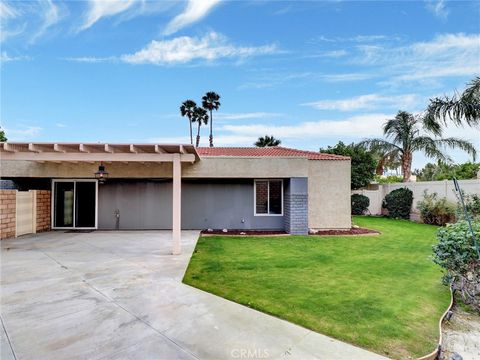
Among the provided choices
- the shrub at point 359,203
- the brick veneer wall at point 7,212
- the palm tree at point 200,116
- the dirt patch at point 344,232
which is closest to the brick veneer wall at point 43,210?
the brick veneer wall at point 7,212

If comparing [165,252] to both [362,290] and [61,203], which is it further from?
[61,203]

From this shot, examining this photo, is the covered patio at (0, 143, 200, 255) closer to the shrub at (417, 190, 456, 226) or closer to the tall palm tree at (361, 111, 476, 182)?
the shrub at (417, 190, 456, 226)

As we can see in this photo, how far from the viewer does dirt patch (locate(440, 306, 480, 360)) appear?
4.15 metres

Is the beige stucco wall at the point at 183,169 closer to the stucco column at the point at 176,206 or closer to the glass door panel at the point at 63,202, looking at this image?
the glass door panel at the point at 63,202

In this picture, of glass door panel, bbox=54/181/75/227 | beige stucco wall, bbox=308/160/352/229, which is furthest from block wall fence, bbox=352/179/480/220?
glass door panel, bbox=54/181/75/227

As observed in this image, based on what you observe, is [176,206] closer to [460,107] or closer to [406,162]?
[460,107]

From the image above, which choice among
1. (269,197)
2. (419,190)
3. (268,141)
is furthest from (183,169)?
(268,141)

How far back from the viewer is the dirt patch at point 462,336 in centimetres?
415

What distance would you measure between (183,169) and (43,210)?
7.54 metres

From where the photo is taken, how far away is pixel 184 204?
14695 millimetres

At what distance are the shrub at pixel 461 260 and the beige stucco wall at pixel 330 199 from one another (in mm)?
8696

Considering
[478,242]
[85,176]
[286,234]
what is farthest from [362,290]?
[85,176]

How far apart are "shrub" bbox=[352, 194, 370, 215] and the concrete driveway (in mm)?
18090

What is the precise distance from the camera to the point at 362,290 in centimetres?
598
